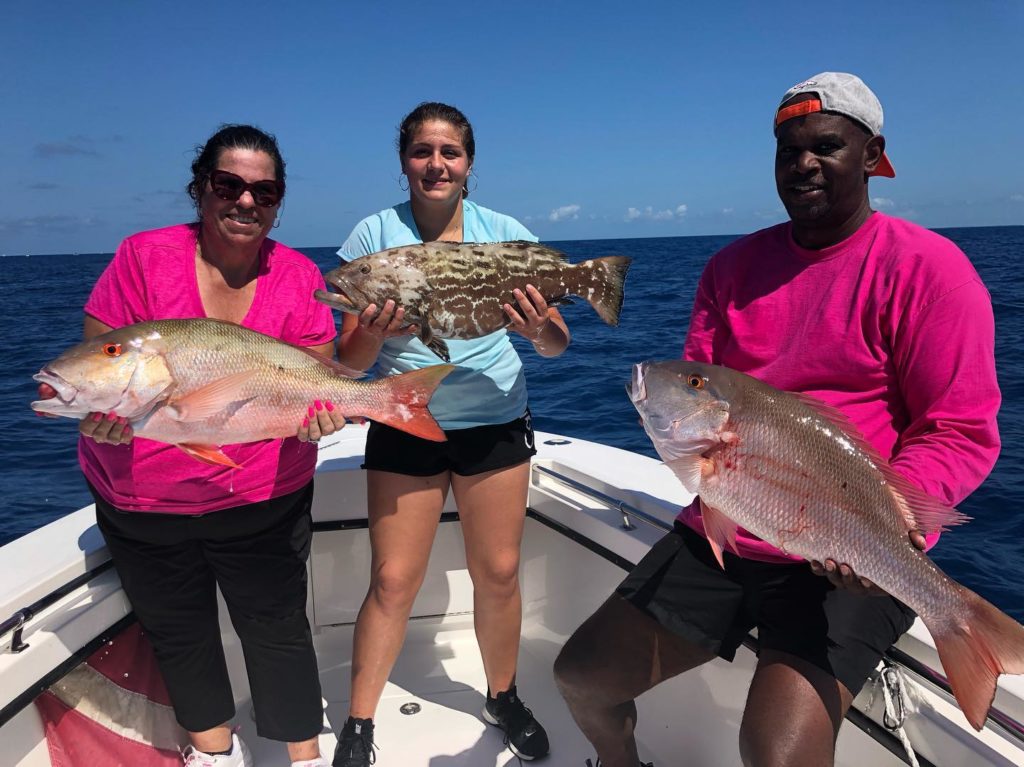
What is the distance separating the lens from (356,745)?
3.31 metres

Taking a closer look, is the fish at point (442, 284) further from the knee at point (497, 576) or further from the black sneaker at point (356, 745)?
the black sneaker at point (356, 745)

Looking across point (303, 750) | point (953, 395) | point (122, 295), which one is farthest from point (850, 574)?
point (122, 295)

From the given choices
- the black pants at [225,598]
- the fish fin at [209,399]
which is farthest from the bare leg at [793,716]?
the fish fin at [209,399]

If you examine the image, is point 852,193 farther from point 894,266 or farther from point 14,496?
point 14,496

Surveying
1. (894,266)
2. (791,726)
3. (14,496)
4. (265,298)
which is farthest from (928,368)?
(14,496)

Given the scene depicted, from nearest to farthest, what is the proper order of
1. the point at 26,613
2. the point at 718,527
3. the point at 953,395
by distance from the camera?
the point at 953,395 → the point at 718,527 → the point at 26,613

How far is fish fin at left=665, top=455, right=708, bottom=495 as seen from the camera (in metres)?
2.27

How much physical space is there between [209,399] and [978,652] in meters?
2.45

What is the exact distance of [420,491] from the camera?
10.6ft

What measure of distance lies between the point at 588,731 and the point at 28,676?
202cm

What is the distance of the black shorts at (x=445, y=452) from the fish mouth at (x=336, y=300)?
0.59 metres

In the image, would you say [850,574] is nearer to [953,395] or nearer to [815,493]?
[815,493]

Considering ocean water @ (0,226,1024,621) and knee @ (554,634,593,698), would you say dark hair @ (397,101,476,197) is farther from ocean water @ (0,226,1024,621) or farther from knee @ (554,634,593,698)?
ocean water @ (0,226,1024,621)

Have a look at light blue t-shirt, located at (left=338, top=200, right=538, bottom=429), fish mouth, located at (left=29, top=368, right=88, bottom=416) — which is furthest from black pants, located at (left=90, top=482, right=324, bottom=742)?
light blue t-shirt, located at (left=338, top=200, right=538, bottom=429)
